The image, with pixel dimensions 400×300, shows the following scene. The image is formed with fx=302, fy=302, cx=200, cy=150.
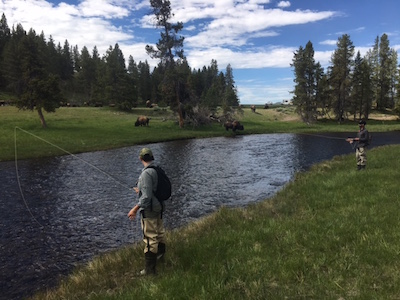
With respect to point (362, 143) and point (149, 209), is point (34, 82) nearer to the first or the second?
point (362, 143)

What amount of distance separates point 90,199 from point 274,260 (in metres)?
12.3

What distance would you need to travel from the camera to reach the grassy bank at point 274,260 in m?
5.52

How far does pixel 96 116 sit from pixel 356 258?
208 feet

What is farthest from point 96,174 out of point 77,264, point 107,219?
point 77,264

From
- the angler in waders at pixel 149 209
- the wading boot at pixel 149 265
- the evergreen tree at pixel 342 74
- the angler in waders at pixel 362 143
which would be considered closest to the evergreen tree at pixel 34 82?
the angler in waders at pixel 362 143

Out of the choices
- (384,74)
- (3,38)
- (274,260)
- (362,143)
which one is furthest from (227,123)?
(3,38)

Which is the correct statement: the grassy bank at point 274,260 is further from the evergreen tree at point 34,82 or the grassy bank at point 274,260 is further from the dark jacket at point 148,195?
the evergreen tree at point 34,82

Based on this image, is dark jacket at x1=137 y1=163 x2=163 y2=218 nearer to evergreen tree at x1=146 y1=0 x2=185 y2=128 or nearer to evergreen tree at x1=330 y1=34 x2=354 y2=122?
evergreen tree at x1=146 y1=0 x2=185 y2=128

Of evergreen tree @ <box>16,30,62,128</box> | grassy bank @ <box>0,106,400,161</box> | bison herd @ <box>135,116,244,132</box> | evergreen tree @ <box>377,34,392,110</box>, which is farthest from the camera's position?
evergreen tree @ <box>377,34,392,110</box>

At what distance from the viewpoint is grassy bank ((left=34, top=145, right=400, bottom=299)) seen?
5523 mm

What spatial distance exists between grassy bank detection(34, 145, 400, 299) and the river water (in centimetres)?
198

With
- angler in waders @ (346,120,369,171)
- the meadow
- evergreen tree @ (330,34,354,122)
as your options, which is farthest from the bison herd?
the meadow

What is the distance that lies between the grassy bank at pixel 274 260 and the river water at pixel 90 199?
198cm

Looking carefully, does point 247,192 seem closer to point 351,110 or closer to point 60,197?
point 60,197
